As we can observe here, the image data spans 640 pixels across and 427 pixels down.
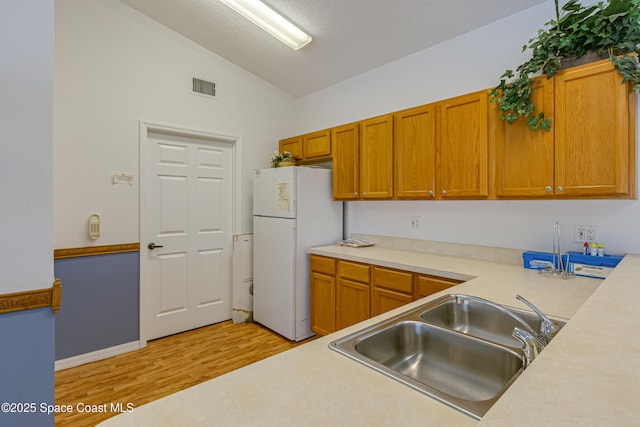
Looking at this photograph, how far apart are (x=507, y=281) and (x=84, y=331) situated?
337cm

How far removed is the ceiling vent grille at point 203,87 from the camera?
3365mm

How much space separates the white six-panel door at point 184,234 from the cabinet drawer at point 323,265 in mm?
1170

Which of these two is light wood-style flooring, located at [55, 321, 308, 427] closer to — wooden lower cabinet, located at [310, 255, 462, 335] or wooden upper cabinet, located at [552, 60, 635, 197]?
wooden lower cabinet, located at [310, 255, 462, 335]

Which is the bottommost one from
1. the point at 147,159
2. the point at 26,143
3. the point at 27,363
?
the point at 27,363

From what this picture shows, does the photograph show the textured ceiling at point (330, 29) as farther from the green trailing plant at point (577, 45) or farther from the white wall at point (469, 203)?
the green trailing plant at point (577, 45)

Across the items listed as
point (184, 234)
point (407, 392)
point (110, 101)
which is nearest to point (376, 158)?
point (184, 234)

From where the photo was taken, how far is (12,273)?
141cm

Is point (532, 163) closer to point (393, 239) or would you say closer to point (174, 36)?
point (393, 239)

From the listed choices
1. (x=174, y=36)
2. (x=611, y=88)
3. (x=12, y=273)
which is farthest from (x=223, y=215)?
(x=611, y=88)

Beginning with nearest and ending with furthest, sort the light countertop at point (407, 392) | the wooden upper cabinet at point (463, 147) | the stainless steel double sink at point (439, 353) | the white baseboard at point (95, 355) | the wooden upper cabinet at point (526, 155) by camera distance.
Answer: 1. the light countertop at point (407, 392)
2. the stainless steel double sink at point (439, 353)
3. the wooden upper cabinet at point (526, 155)
4. the wooden upper cabinet at point (463, 147)
5. the white baseboard at point (95, 355)

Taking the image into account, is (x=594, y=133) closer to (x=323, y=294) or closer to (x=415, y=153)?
(x=415, y=153)

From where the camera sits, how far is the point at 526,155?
2.02m

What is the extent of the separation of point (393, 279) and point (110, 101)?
2985mm

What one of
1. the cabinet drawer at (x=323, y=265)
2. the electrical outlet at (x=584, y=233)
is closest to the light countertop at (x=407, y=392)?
the electrical outlet at (x=584, y=233)
